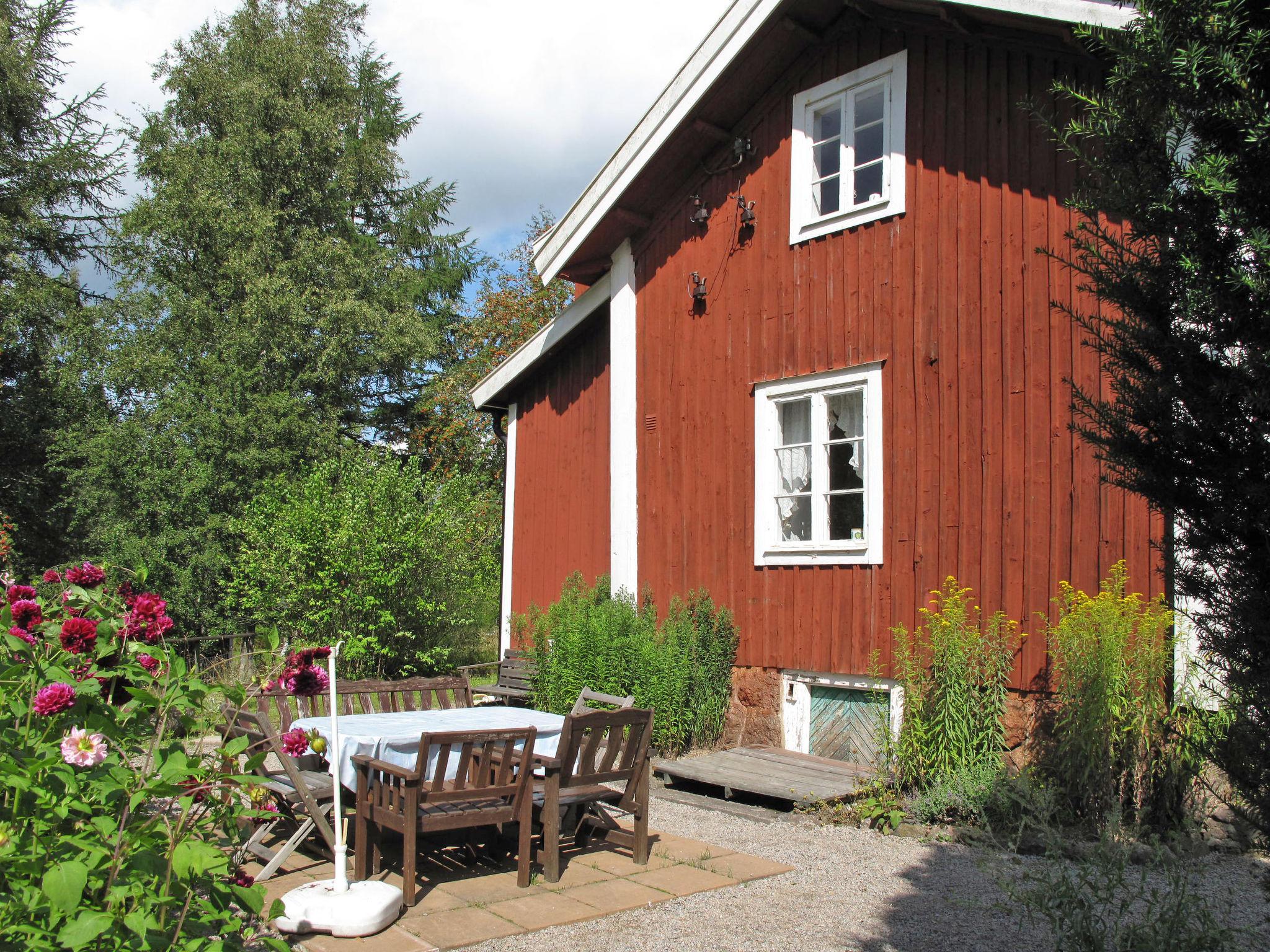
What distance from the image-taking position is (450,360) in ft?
90.8

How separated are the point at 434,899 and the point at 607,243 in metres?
7.31

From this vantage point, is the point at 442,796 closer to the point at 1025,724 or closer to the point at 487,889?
the point at 487,889

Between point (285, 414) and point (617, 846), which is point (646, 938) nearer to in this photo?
point (617, 846)

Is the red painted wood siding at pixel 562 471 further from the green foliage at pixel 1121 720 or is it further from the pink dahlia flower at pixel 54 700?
the pink dahlia flower at pixel 54 700

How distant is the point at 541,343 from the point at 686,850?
6704mm

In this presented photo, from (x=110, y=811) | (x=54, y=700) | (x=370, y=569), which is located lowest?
(x=110, y=811)

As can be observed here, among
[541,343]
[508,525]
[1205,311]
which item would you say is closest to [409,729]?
[1205,311]

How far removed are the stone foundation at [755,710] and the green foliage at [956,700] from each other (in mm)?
1659

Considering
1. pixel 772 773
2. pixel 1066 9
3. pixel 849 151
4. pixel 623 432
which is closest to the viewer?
pixel 1066 9

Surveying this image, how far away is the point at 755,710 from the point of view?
927cm

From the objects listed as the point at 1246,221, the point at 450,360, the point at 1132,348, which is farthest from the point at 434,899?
the point at 450,360

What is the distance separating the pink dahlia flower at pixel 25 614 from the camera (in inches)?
136

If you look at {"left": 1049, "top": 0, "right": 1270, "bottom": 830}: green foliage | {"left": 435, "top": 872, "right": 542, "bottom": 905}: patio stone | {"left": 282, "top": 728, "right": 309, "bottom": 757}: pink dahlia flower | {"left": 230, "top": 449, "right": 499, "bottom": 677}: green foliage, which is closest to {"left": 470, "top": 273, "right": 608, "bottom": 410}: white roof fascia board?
{"left": 230, "top": 449, "right": 499, "bottom": 677}: green foliage

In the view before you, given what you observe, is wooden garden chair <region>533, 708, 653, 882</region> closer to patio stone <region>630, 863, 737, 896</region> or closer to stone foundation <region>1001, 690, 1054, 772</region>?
patio stone <region>630, 863, 737, 896</region>
